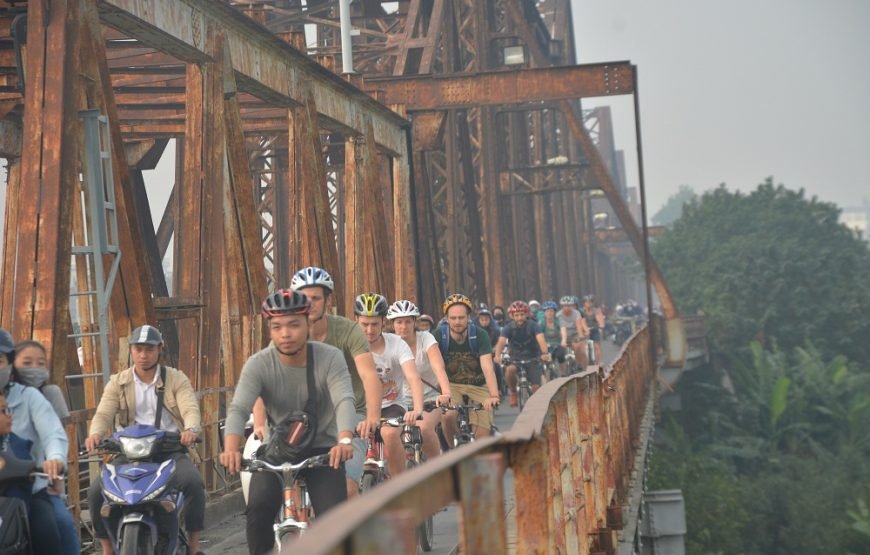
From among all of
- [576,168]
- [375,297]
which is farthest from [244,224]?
[576,168]

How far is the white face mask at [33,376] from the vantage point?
7207 mm

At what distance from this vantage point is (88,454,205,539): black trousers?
7.39 m

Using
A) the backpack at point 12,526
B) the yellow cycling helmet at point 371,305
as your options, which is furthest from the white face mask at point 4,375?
the yellow cycling helmet at point 371,305

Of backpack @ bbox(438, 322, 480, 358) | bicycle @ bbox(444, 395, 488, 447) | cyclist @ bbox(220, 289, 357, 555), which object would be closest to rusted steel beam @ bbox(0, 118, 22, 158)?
backpack @ bbox(438, 322, 480, 358)

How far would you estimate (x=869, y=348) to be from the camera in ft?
198

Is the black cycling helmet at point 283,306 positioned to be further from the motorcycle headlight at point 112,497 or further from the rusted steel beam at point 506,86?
the rusted steel beam at point 506,86

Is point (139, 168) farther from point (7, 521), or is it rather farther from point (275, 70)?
point (7, 521)

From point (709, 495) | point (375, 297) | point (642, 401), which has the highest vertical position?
point (375, 297)

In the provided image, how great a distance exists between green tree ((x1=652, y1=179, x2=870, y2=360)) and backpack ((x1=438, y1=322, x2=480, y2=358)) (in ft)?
149

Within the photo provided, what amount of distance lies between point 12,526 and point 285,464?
1108 millimetres

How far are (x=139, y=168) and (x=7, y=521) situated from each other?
15.4m

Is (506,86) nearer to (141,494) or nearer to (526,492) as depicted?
(141,494)

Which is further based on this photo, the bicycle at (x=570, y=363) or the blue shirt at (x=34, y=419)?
the bicycle at (x=570, y=363)

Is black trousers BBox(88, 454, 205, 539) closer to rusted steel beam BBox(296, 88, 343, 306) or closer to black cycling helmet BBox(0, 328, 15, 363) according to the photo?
black cycling helmet BBox(0, 328, 15, 363)
